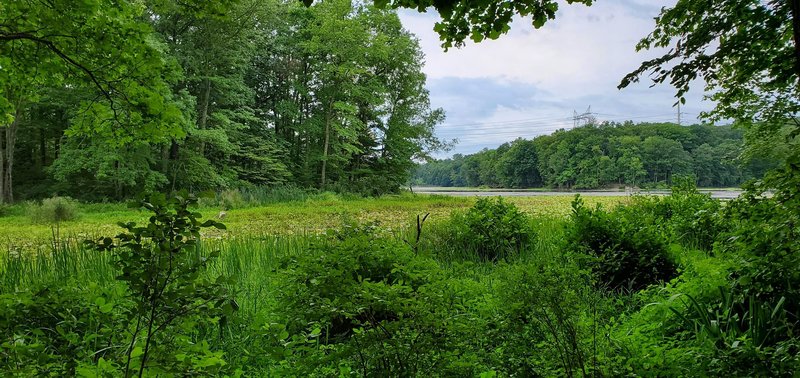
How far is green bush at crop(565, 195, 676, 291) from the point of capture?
352cm

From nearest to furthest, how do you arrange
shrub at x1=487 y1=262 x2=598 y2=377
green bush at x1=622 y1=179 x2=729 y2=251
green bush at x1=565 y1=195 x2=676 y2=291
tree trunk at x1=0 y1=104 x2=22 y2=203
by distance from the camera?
shrub at x1=487 y1=262 x2=598 y2=377, green bush at x1=565 y1=195 x2=676 y2=291, green bush at x1=622 y1=179 x2=729 y2=251, tree trunk at x1=0 y1=104 x2=22 y2=203

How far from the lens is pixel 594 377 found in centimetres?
157

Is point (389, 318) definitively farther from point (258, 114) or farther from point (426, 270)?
point (258, 114)

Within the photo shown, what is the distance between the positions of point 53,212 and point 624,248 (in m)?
12.1

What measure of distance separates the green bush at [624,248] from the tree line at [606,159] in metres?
17.2

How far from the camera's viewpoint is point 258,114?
2139cm

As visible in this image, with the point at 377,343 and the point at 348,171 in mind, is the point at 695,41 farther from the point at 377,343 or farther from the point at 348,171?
the point at 348,171

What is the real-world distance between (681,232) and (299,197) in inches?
535

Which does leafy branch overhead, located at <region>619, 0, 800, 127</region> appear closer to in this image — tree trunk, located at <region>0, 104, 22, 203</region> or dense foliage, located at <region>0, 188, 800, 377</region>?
dense foliage, located at <region>0, 188, 800, 377</region>

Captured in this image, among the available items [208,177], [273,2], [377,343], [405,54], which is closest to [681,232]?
[377,343]

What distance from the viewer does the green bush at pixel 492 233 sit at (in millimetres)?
4863

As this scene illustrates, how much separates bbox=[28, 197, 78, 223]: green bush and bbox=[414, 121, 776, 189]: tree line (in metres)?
17.8

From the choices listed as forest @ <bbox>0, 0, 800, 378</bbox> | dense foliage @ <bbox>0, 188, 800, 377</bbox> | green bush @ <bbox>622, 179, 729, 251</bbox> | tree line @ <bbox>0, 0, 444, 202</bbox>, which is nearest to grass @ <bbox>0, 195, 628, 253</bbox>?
forest @ <bbox>0, 0, 800, 378</bbox>

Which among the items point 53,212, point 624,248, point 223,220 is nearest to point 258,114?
point 53,212
